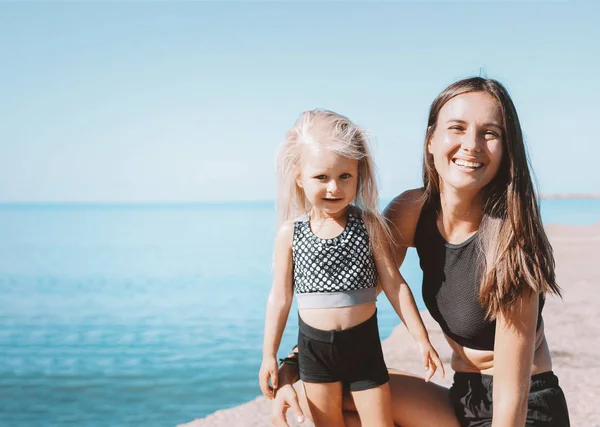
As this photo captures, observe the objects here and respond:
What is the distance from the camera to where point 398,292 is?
277cm

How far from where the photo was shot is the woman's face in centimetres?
258

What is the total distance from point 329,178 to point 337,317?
59 centimetres

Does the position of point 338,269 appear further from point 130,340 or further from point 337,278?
point 130,340

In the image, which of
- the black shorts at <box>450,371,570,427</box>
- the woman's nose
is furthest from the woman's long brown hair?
the black shorts at <box>450,371,570,427</box>

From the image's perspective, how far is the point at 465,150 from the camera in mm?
2576

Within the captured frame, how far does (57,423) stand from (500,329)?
7111 mm

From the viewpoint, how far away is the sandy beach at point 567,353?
5852 mm

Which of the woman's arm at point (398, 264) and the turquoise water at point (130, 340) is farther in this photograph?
the turquoise water at point (130, 340)

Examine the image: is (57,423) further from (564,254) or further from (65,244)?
(65,244)

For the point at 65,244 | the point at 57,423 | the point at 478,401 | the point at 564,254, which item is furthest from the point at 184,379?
the point at 65,244

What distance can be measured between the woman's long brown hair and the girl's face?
55 centimetres

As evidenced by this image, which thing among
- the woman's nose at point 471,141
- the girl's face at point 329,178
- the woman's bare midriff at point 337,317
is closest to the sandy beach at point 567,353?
the woman's bare midriff at point 337,317

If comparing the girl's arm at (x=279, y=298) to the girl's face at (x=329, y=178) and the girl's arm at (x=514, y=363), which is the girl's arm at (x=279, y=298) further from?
the girl's arm at (x=514, y=363)

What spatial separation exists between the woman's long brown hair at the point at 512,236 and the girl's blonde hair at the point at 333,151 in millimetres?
451
